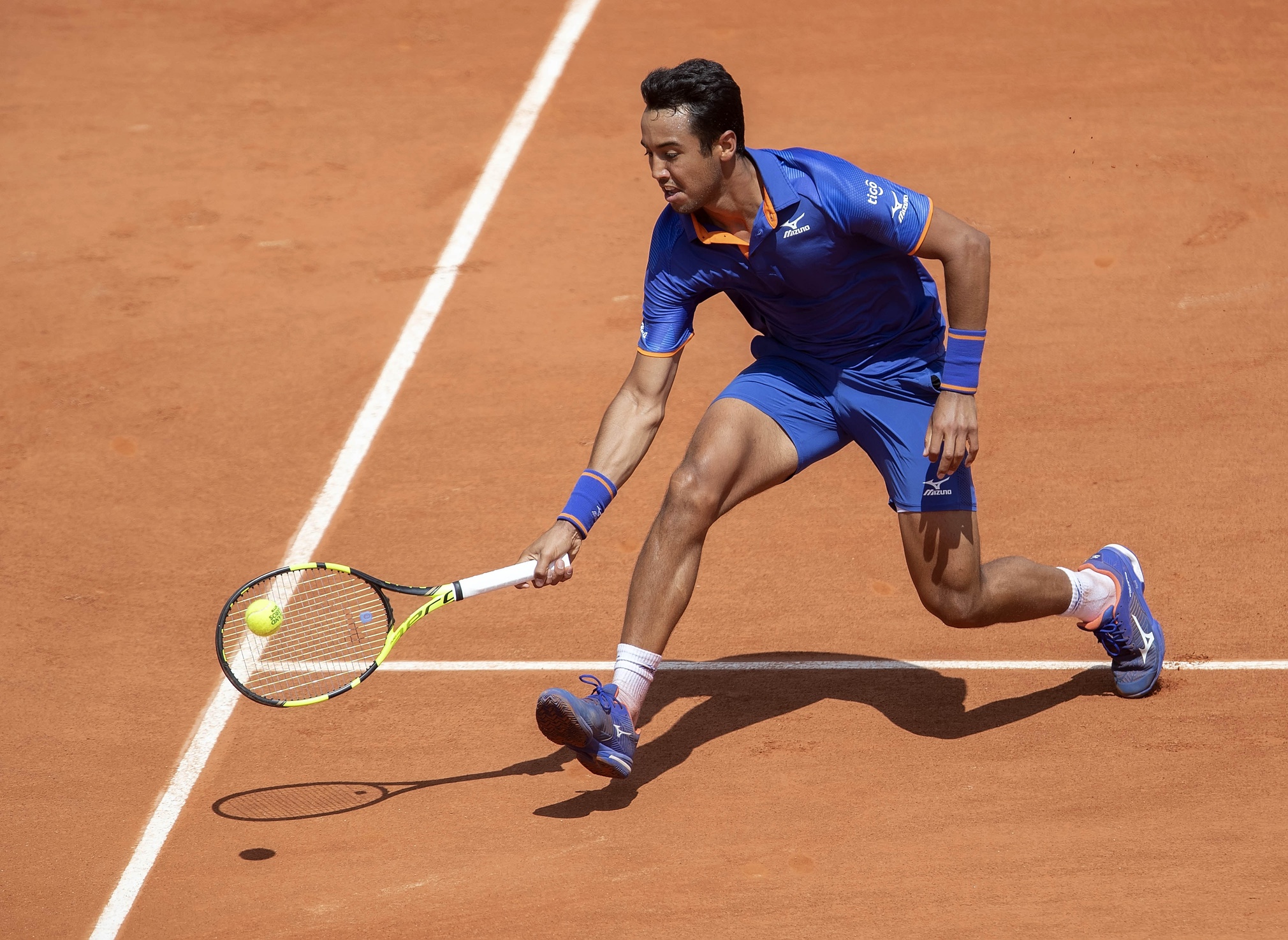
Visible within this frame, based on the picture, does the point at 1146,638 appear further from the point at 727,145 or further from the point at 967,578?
the point at 727,145

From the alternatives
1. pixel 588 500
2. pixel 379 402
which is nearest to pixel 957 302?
pixel 588 500

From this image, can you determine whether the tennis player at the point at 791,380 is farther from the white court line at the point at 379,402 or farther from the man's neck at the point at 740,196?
the white court line at the point at 379,402

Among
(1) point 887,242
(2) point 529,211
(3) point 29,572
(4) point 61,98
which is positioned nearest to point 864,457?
(1) point 887,242

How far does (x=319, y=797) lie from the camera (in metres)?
4.85

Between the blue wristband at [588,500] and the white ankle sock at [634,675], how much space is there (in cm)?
41

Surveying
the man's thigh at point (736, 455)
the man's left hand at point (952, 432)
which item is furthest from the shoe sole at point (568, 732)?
the man's left hand at point (952, 432)

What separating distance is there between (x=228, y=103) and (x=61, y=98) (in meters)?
1.24

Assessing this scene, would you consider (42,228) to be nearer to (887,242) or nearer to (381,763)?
(381,763)

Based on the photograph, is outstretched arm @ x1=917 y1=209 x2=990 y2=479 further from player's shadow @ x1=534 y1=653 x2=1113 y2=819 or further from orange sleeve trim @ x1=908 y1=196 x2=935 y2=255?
player's shadow @ x1=534 y1=653 x2=1113 y2=819

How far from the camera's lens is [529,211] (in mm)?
9023

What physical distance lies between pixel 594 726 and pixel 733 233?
5.09 ft

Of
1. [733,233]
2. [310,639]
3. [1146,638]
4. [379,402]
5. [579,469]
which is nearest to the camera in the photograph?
[733,233]

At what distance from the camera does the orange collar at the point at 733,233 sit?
4539 mm

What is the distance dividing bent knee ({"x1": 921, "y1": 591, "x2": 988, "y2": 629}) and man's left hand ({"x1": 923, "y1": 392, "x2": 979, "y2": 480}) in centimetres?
42
